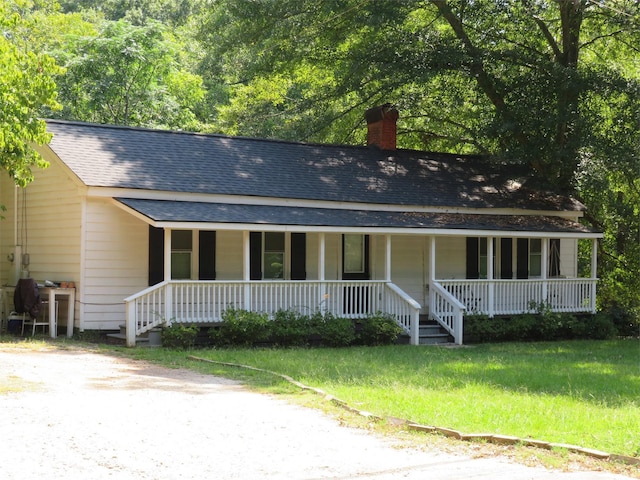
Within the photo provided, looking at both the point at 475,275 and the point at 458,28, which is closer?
the point at 475,275

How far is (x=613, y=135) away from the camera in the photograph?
80.0 feet

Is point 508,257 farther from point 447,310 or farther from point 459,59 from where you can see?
point 459,59

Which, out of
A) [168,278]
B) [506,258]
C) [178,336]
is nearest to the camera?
[178,336]

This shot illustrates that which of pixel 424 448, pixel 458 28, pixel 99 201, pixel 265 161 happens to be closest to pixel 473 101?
pixel 458 28

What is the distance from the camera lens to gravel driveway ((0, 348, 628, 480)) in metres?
7.74

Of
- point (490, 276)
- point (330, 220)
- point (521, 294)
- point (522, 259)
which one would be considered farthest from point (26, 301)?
point (522, 259)

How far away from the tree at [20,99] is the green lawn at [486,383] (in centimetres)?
491

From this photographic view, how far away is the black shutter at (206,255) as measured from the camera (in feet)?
65.6

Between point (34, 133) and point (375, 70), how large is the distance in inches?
466

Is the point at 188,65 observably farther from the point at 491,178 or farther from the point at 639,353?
the point at 639,353

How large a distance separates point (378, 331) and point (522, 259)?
6.68m

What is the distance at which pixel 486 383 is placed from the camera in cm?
1336

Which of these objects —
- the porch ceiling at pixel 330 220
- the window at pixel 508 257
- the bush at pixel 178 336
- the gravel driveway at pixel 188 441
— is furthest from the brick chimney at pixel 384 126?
the gravel driveway at pixel 188 441

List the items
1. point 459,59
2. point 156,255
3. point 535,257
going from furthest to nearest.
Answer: point 459,59 → point 535,257 → point 156,255
